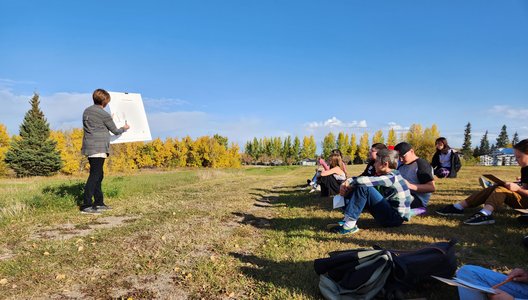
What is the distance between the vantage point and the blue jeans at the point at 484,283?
272 centimetres

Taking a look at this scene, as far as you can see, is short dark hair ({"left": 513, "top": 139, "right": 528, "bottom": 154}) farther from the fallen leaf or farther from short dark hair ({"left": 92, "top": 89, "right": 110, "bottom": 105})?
short dark hair ({"left": 92, "top": 89, "right": 110, "bottom": 105})

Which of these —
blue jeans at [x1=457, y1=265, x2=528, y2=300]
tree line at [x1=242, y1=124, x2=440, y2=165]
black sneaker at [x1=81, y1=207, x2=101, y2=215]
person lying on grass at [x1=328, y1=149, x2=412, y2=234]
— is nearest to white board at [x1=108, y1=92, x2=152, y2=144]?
black sneaker at [x1=81, y1=207, x2=101, y2=215]

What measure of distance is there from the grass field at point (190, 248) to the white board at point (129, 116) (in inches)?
76.7

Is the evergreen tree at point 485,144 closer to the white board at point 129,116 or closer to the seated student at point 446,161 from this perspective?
the seated student at point 446,161

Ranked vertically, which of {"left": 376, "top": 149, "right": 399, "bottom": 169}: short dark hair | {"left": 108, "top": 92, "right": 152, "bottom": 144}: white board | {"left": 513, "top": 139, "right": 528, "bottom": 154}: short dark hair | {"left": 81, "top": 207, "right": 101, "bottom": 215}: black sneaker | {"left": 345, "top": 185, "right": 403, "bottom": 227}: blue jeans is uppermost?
{"left": 108, "top": 92, "right": 152, "bottom": 144}: white board

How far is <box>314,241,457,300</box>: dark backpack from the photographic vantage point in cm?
295

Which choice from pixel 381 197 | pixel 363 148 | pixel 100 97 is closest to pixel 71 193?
pixel 100 97

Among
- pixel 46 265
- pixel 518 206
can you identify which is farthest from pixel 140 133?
pixel 518 206

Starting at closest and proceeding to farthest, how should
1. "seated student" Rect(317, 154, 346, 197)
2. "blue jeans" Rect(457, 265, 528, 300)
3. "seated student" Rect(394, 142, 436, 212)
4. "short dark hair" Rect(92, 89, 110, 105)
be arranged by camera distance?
"blue jeans" Rect(457, 265, 528, 300) < "seated student" Rect(394, 142, 436, 212) < "short dark hair" Rect(92, 89, 110, 105) < "seated student" Rect(317, 154, 346, 197)

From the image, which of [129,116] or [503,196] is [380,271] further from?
[129,116]

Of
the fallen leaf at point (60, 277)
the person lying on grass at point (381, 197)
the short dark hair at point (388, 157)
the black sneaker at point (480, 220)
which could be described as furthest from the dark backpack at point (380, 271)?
the black sneaker at point (480, 220)

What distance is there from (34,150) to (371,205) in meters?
51.7

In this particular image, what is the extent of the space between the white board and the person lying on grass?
581 cm

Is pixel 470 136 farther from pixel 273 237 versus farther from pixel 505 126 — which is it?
pixel 273 237
